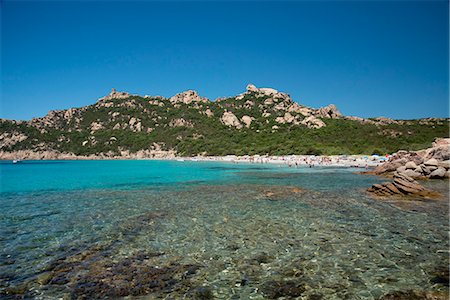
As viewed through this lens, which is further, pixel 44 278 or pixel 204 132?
pixel 204 132

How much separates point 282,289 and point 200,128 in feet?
484

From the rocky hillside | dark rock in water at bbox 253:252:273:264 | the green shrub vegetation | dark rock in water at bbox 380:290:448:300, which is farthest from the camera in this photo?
the rocky hillside

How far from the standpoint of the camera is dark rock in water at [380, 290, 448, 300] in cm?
622

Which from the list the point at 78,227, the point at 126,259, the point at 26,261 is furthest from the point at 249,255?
the point at 78,227

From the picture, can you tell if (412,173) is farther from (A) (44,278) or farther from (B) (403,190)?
(A) (44,278)

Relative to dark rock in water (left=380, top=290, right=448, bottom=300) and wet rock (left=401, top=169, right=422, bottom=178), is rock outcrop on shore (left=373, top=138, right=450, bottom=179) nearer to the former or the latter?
wet rock (left=401, top=169, right=422, bottom=178)

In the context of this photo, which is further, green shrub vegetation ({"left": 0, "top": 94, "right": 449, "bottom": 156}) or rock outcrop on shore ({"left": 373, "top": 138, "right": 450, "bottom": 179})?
green shrub vegetation ({"left": 0, "top": 94, "right": 449, "bottom": 156})

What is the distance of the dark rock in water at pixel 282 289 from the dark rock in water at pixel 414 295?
1801mm

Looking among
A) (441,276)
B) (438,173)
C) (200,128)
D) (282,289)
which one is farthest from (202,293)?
(200,128)

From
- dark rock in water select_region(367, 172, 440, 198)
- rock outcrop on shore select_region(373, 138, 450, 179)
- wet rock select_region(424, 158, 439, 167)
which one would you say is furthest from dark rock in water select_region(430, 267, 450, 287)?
wet rock select_region(424, 158, 439, 167)

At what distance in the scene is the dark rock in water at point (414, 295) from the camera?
6.22 meters

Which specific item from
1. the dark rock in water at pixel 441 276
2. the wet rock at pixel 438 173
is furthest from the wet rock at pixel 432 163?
the dark rock in water at pixel 441 276

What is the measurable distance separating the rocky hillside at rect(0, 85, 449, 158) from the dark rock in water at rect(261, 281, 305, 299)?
270ft

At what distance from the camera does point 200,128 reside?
152750 mm
